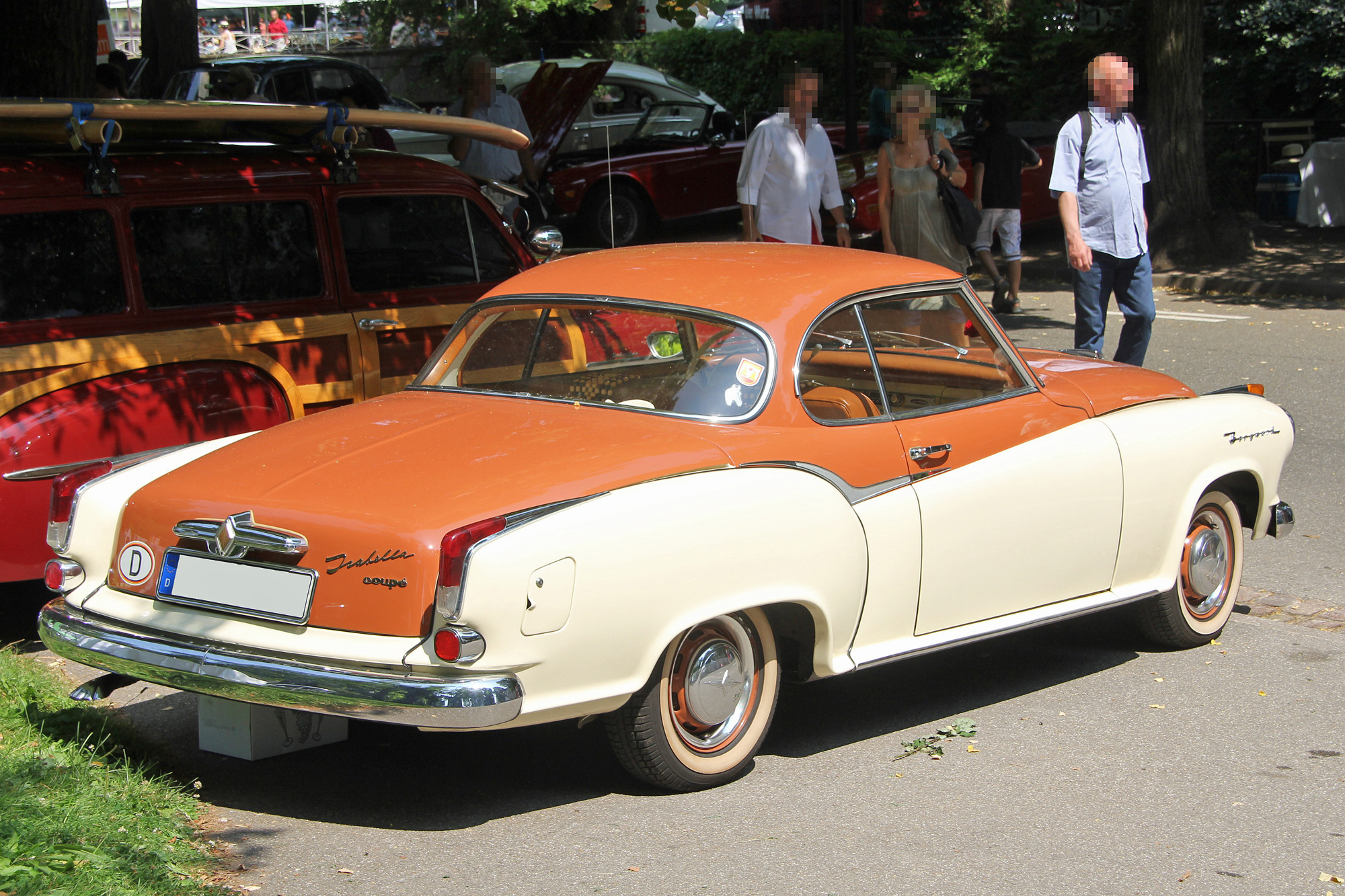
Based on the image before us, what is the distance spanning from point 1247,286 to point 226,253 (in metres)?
11.1

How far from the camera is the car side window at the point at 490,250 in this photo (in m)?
6.56

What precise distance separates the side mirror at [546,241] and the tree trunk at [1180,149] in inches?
390

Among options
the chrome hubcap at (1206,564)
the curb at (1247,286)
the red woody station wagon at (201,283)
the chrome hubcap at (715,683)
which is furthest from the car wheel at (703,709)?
the curb at (1247,286)

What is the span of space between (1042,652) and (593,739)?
192 cm

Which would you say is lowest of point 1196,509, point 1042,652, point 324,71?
point 1042,652

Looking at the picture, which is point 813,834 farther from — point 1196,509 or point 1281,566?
point 1281,566

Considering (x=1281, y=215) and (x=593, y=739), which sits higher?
(x=1281, y=215)

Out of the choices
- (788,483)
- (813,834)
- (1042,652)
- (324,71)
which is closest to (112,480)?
(788,483)

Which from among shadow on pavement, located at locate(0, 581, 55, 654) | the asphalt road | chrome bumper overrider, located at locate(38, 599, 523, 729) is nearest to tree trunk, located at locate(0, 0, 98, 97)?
shadow on pavement, located at locate(0, 581, 55, 654)

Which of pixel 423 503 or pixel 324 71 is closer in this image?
pixel 423 503

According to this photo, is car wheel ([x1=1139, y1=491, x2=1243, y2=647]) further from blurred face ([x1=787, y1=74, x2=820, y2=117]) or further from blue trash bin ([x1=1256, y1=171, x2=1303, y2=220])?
blue trash bin ([x1=1256, y1=171, x2=1303, y2=220])

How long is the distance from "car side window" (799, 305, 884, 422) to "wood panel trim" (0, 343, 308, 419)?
2438 millimetres

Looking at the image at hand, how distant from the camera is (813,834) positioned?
3799mm

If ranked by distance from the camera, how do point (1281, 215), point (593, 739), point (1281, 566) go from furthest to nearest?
point (1281, 215), point (1281, 566), point (593, 739)
